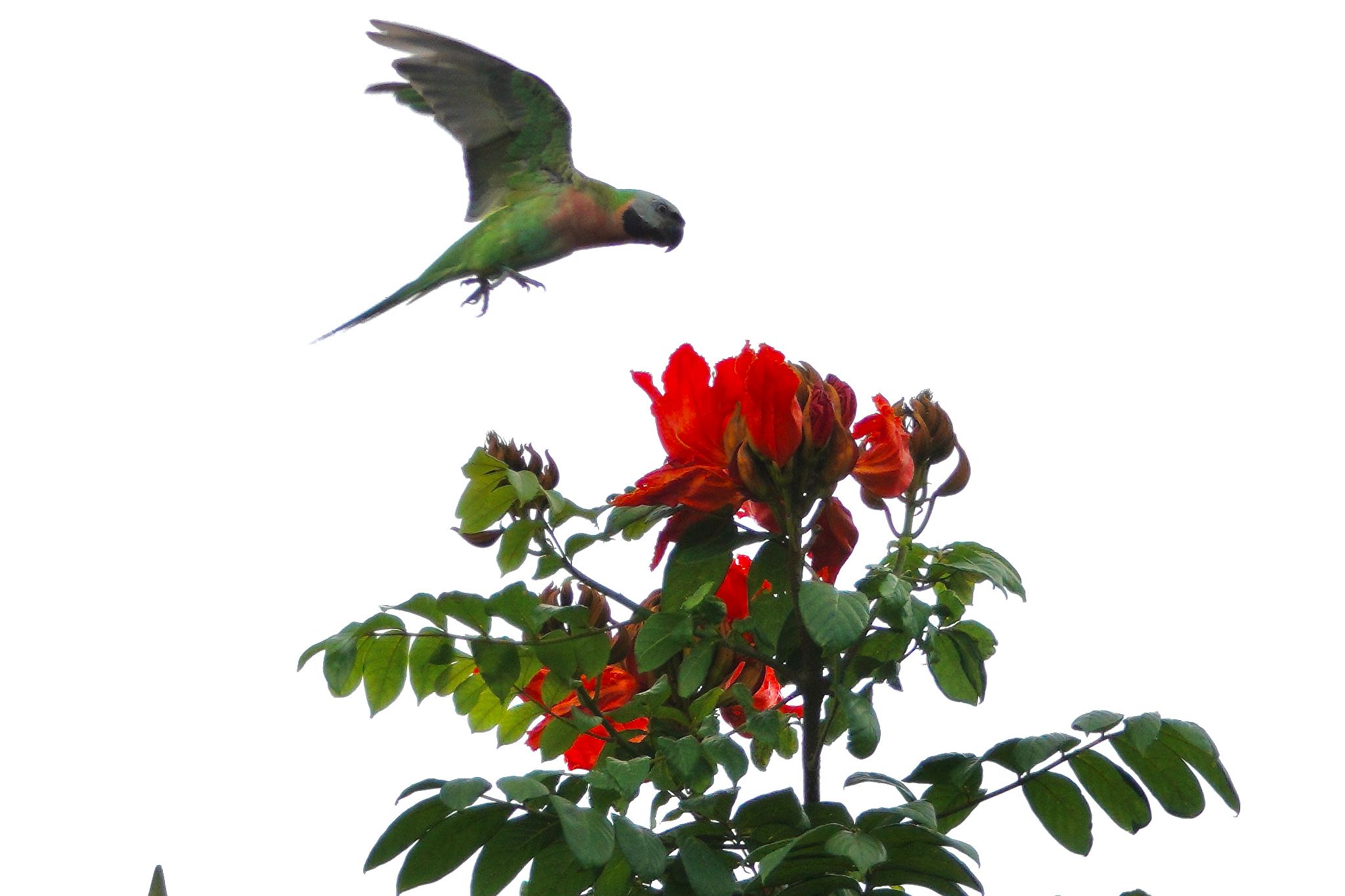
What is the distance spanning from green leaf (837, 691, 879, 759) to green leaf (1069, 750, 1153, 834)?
1.08 ft

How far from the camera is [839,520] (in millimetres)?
2012

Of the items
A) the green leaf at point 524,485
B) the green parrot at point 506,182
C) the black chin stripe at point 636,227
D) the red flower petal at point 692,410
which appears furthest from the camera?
the black chin stripe at point 636,227

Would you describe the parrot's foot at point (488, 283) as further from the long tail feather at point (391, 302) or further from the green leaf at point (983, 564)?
the green leaf at point (983, 564)

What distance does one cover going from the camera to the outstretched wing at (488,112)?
454 centimetres

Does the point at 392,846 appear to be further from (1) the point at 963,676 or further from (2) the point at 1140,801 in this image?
(2) the point at 1140,801

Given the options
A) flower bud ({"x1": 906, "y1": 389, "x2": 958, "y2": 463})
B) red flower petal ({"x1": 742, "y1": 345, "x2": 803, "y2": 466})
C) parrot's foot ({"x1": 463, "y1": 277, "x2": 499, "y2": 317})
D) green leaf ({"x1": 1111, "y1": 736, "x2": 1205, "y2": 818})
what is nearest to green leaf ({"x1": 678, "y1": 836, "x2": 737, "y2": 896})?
red flower petal ({"x1": 742, "y1": 345, "x2": 803, "y2": 466})

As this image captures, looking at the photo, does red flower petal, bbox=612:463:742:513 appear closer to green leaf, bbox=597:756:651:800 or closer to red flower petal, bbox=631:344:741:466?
red flower petal, bbox=631:344:741:466

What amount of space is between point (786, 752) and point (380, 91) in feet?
10.7

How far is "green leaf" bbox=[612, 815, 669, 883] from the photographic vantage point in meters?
1.61

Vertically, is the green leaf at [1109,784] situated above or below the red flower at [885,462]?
below

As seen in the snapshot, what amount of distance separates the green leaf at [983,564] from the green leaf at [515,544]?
624 millimetres

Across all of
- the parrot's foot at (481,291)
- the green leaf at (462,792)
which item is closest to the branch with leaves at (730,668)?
the green leaf at (462,792)

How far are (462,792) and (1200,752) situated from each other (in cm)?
102

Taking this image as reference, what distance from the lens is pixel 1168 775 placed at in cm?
199
